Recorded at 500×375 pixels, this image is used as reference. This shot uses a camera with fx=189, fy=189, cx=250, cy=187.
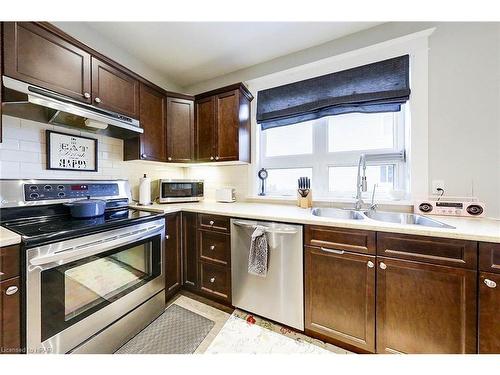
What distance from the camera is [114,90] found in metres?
1.68

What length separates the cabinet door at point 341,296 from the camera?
1.19m

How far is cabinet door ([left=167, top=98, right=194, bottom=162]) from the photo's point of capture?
86.7 inches

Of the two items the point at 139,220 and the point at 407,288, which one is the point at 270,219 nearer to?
the point at 407,288

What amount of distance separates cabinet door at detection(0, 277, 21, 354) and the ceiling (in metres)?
2.06

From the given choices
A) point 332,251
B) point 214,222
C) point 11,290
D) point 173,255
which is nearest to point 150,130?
point 214,222

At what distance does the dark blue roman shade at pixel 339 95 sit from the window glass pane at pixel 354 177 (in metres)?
0.53

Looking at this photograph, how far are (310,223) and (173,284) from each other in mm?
1443

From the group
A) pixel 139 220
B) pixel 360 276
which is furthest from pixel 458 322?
pixel 139 220

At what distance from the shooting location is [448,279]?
1007 mm

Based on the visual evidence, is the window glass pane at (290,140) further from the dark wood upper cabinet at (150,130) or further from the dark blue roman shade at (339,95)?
the dark wood upper cabinet at (150,130)

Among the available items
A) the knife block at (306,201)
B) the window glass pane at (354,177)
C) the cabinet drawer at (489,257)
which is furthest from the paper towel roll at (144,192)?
the cabinet drawer at (489,257)

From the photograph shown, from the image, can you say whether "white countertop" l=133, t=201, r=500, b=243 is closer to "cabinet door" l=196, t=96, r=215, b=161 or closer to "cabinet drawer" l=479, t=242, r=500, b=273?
"cabinet drawer" l=479, t=242, r=500, b=273

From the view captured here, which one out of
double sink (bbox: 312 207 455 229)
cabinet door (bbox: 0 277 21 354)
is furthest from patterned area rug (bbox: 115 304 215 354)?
double sink (bbox: 312 207 455 229)

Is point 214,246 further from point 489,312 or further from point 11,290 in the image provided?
point 489,312
